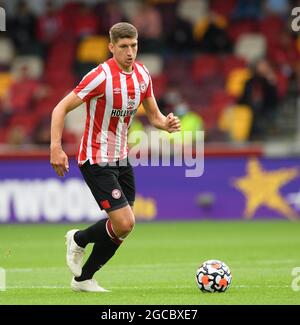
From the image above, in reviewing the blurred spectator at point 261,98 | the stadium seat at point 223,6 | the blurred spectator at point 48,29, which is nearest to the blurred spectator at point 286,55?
the blurred spectator at point 261,98

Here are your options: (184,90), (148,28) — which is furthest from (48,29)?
(184,90)

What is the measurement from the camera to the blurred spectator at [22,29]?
23.4 metres

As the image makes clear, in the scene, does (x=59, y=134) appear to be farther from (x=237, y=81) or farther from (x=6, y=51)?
(x=6, y=51)

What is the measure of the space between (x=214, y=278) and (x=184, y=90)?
46.2 ft

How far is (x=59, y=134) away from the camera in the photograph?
343 inches

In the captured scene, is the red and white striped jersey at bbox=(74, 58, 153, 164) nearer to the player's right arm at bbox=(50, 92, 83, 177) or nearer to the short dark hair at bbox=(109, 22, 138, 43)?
the player's right arm at bbox=(50, 92, 83, 177)

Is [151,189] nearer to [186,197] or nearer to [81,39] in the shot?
[186,197]

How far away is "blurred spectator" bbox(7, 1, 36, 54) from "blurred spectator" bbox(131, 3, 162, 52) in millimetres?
2391

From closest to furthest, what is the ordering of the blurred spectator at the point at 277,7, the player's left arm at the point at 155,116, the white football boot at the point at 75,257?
the white football boot at the point at 75,257, the player's left arm at the point at 155,116, the blurred spectator at the point at 277,7

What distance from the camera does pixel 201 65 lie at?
2291cm

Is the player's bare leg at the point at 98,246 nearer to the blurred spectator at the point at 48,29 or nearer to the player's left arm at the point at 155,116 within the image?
the player's left arm at the point at 155,116

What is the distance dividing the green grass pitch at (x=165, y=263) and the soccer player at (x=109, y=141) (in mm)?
390
